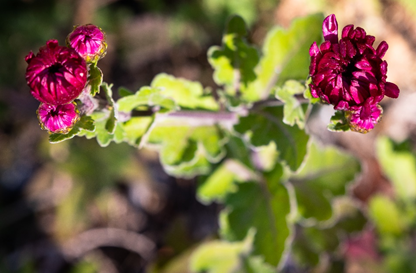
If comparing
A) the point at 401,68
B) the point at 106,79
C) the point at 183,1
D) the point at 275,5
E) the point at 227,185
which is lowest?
the point at 106,79

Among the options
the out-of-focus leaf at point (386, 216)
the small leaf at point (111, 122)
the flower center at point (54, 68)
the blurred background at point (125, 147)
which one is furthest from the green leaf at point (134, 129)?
the out-of-focus leaf at point (386, 216)

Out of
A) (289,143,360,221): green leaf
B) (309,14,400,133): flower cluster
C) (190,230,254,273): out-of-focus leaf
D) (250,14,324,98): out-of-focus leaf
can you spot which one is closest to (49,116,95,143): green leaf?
(309,14,400,133): flower cluster

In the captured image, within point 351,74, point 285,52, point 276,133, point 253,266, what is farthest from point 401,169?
point 351,74

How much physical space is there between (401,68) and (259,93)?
6.73 feet

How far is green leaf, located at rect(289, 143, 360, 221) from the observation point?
199cm

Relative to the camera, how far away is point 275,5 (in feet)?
10.2

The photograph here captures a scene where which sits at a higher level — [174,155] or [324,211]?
[324,211]

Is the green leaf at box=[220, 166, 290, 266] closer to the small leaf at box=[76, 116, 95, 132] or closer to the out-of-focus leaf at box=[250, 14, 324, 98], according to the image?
the out-of-focus leaf at box=[250, 14, 324, 98]

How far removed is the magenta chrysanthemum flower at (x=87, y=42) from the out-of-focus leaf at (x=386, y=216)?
2.23 metres

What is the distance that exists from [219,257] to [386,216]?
118 cm

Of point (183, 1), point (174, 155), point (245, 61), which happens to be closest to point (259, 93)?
point (245, 61)

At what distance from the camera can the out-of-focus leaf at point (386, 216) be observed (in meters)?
2.70

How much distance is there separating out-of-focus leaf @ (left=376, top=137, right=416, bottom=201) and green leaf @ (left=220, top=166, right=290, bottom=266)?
1236 millimetres

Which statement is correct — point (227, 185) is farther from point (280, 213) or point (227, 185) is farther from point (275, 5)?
point (275, 5)
